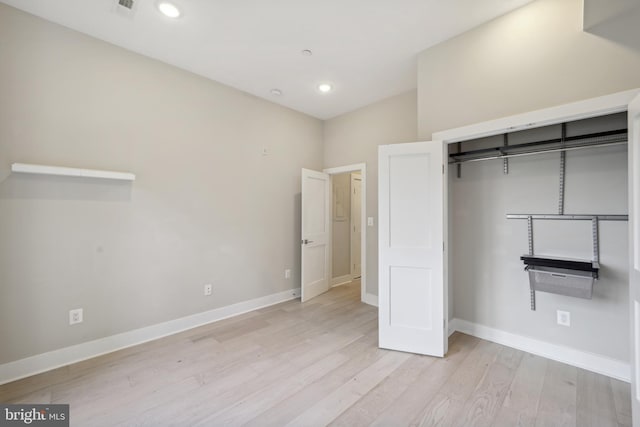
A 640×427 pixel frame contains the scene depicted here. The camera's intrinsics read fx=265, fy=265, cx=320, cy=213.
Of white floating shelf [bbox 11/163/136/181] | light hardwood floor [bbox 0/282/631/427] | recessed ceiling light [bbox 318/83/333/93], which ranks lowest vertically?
light hardwood floor [bbox 0/282/631/427]

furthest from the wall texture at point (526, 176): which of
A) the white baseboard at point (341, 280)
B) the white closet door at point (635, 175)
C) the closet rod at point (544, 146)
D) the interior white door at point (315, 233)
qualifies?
the white baseboard at point (341, 280)

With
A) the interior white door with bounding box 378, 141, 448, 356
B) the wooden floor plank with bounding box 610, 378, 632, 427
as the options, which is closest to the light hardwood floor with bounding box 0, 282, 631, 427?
the wooden floor plank with bounding box 610, 378, 632, 427

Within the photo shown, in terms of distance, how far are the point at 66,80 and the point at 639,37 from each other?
4380 mm

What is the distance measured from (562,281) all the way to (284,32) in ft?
10.8

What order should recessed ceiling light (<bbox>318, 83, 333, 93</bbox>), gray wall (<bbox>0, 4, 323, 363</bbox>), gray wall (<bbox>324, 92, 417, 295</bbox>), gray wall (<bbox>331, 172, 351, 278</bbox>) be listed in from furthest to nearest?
1. gray wall (<bbox>331, 172, 351, 278</bbox>)
2. gray wall (<bbox>324, 92, 417, 295</bbox>)
3. recessed ceiling light (<bbox>318, 83, 333, 93</bbox>)
4. gray wall (<bbox>0, 4, 323, 363</bbox>)

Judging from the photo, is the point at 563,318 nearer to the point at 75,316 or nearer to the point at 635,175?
the point at 635,175

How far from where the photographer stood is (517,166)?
260cm

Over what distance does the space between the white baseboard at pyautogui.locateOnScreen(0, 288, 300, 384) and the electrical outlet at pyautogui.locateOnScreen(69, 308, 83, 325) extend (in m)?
0.22

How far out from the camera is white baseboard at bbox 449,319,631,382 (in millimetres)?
2100

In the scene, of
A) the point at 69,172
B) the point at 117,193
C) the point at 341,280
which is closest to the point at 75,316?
the point at 117,193

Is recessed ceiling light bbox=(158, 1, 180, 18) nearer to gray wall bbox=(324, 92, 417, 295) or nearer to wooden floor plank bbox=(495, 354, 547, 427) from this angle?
gray wall bbox=(324, 92, 417, 295)

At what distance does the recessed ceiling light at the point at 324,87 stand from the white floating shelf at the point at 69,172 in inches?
95.8

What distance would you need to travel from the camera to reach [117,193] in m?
2.63

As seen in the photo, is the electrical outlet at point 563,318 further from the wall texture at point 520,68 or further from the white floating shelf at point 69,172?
the white floating shelf at point 69,172
